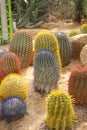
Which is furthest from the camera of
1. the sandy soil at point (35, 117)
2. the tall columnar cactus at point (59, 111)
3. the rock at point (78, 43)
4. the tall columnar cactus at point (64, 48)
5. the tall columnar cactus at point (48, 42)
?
the rock at point (78, 43)

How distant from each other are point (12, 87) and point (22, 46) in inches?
47.7

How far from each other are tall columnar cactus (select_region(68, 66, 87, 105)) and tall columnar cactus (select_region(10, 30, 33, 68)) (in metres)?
1.43

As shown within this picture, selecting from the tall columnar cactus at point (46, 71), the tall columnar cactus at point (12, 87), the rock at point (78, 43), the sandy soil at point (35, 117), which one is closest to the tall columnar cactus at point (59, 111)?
the sandy soil at point (35, 117)

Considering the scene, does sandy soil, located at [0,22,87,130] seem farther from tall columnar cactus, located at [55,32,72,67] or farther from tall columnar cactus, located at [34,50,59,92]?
tall columnar cactus, located at [55,32,72,67]

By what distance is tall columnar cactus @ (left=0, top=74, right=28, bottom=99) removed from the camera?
4367mm

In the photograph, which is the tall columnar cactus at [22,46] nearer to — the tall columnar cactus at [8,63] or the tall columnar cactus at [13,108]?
the tall columnar cactus at [8,63]

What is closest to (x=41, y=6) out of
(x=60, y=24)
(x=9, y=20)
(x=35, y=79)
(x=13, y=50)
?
(x=60, y=24)

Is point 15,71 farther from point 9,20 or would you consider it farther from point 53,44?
point 9,20

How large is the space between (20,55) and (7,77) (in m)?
1.06

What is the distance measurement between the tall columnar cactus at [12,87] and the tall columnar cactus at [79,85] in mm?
606

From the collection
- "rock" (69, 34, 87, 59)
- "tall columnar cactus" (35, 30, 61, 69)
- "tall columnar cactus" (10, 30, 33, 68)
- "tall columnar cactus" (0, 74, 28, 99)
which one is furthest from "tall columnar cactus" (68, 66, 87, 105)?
"rock" (69, 34, 87, 59)

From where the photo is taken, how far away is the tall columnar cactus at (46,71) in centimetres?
452

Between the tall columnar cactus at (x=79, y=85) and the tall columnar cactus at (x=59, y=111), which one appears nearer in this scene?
the tall columnar cactus at (x=59, y=111)

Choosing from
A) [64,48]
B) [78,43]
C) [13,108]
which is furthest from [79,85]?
[78,43]
